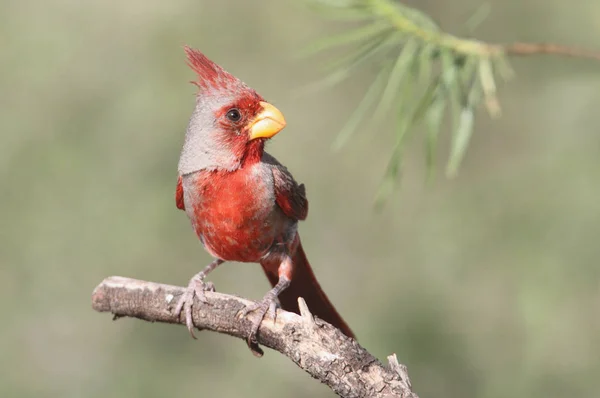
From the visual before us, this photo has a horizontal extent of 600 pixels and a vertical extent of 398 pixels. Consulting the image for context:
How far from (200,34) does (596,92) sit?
413 cm

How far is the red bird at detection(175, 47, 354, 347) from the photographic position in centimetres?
371

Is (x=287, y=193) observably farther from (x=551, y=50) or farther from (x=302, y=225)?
(x=302, y=225)

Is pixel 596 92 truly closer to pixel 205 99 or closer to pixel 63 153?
pixel 205 99

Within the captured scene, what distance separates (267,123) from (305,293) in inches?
31.8

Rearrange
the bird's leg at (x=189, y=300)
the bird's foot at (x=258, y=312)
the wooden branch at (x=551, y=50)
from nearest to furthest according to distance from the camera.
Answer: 1. the wooden branch at (x=551, y=50)
2. the bird's foot at (x=258, y=312)
3. the bird's leg at (x=189, y=300)

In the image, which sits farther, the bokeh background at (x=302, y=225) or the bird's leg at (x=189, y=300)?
the bokeh background at (x=302, y=225)

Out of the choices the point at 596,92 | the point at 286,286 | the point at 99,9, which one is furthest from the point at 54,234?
the point at 596,92

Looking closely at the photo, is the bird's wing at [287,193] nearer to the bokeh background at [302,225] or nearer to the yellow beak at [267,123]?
the yellow beak at [267,123]

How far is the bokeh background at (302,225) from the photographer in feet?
15.3

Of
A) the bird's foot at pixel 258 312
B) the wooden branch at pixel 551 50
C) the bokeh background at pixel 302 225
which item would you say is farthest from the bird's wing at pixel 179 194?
the bokeh background at pixel 302 225

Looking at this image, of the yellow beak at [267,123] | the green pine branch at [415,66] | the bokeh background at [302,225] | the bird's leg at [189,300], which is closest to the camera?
the green pine branch at [415,66]

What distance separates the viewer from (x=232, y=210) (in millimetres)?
3703

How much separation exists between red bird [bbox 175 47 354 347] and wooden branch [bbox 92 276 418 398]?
0.30 ft

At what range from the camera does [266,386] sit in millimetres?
6023
